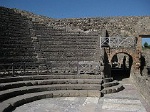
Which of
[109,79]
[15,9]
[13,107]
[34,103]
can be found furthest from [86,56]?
[15,9]

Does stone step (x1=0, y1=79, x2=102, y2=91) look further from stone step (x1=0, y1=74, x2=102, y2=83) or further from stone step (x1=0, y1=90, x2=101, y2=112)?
stone step (x1=0, y1=90, x2=101, y2=112)

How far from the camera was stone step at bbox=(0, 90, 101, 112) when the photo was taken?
34.7 feet

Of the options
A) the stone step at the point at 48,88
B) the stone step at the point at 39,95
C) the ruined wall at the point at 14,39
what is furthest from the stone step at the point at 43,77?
the ruined wall at the point at 14,39

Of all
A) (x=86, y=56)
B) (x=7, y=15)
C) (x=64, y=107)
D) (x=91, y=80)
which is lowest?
(x=64, y=107)

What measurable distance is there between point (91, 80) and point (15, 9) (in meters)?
13.8

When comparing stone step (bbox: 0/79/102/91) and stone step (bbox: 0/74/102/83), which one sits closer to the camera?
stone step (bbox: 0/79/102/91)

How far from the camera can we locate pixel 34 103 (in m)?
11.8

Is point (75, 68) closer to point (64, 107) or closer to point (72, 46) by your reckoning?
point (72, 46)

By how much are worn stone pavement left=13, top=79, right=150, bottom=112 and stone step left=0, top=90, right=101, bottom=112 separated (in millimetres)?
264

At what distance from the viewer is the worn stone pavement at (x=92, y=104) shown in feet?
35.8

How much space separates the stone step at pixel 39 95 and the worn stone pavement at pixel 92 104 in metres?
0.26

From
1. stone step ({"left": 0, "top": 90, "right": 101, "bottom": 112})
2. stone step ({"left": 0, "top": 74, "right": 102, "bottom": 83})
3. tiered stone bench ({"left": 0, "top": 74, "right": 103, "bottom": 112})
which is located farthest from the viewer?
stone step ({"left": 0, "top": 74, "right": 102, "bottom": 83})

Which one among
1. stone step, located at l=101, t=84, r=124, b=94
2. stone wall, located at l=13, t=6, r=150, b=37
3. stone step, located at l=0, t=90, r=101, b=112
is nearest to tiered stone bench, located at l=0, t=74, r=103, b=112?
stone step, located at l=0, t=90, r=101, b=112

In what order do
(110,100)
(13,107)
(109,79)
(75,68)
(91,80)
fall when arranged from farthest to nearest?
1. (75,68)
2. (109,79)
3. (91,80)
4. (110,100)
5. (13,107)
